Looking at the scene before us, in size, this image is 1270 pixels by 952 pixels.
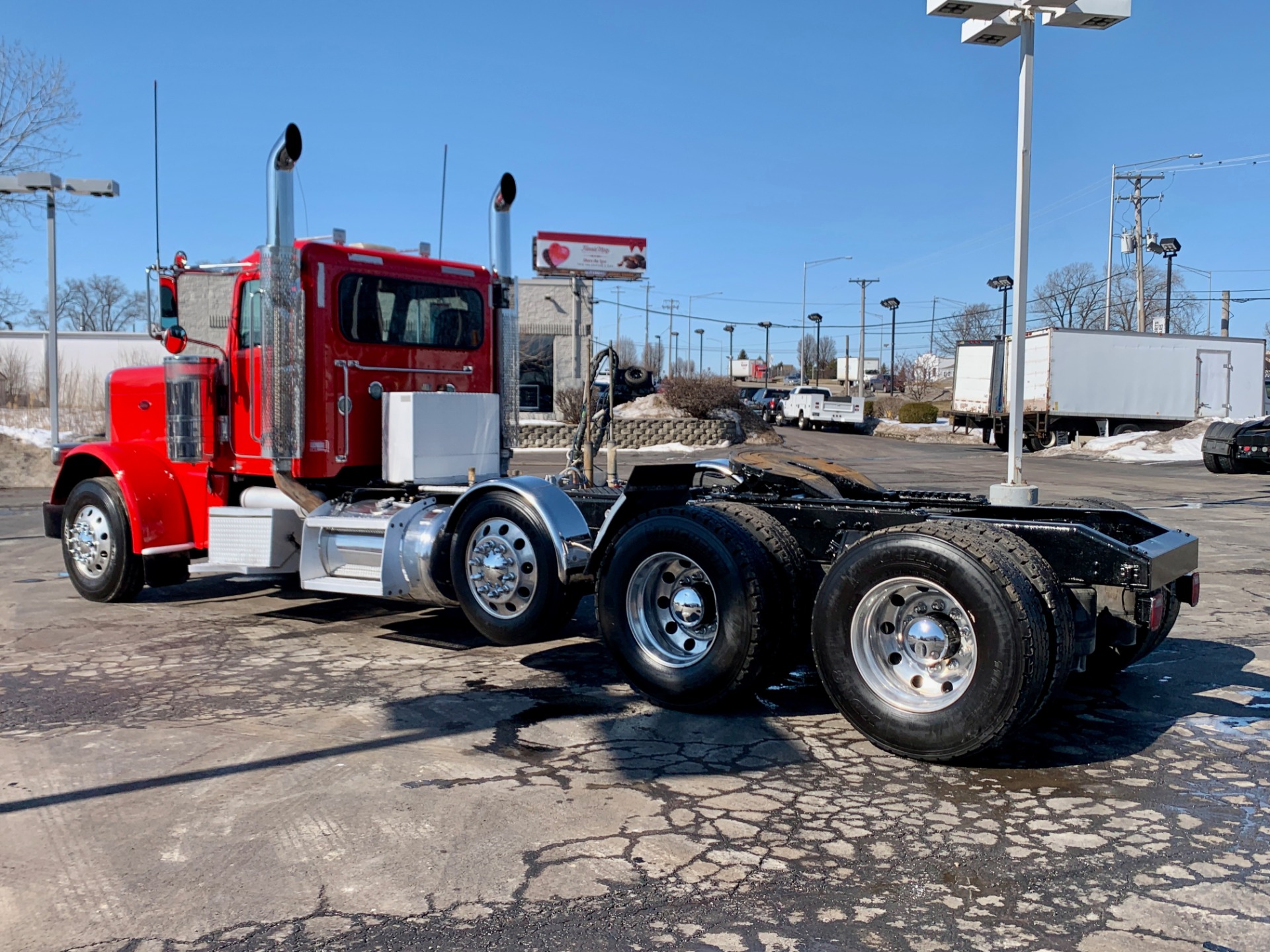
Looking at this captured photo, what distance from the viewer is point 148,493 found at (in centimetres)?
838

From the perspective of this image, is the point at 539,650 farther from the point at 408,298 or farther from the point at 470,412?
the point at 408,298

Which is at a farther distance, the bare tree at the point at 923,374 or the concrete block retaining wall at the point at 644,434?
the bare tree at the point at 923,374

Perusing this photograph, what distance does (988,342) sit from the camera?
35562 millimetres

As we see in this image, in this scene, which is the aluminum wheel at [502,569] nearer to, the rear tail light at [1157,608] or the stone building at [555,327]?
the rear tail light at [1157,608]

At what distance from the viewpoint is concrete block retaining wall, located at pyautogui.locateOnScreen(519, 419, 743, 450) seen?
34.4 metres

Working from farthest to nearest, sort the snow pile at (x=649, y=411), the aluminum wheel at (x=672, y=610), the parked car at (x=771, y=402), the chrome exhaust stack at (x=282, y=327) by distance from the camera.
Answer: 1. the parked car at (x=771, y=402)
2. the snow pile at (x=649, y=411)
3. the chrome exhaust stack at (x=282, y=327)
4. the aluminum wheel at (x=672, y=610)

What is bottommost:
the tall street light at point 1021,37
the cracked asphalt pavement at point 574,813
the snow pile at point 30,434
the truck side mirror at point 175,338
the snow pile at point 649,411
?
the cracked asphalt pavement at point 574,813

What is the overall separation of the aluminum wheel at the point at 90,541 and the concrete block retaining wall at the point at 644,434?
25.4 m

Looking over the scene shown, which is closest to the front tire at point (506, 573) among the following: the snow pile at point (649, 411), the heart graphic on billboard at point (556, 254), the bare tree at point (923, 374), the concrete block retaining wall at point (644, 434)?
the concrete block retaining wall at point (644, 434)

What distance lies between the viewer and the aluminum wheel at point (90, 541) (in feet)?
27.8

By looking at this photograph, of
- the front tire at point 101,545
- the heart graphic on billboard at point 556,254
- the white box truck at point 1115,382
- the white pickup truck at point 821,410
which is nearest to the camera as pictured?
the front tire at point 101,545

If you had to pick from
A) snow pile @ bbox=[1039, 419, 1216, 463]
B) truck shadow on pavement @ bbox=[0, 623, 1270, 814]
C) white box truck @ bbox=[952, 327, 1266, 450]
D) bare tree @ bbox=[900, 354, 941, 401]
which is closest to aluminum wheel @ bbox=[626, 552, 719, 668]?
truck shadow on pavement @ bbox=[0, 623, 1270, 814]

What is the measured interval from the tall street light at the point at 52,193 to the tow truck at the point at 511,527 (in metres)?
11.0

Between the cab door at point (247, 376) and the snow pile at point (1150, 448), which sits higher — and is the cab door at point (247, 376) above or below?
above
